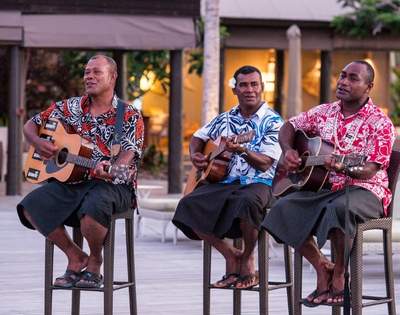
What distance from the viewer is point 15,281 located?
37.4ft

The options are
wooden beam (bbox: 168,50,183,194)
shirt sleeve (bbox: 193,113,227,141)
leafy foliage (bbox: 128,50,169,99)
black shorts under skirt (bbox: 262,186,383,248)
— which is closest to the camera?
black shorts under skirt (bbox: 262,186,383,248)

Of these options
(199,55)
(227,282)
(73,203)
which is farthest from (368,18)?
(73,203)

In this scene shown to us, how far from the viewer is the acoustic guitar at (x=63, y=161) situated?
8125 millimetres

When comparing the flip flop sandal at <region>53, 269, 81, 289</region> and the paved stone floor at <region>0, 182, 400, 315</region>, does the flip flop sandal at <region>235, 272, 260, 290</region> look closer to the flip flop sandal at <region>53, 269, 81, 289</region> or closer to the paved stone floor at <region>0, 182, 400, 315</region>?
the flip flop sandal at <region>53, 269, 81, 289</region>

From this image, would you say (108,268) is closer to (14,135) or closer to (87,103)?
(87,103)

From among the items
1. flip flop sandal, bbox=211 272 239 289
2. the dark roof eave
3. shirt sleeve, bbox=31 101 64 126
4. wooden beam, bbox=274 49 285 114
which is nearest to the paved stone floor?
flip flop sandal, bbox=211 272 239 289

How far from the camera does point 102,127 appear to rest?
832 centimetres

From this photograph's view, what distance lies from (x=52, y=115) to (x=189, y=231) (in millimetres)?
1101

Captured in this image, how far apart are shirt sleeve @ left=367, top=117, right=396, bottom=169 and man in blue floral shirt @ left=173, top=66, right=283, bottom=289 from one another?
86cm

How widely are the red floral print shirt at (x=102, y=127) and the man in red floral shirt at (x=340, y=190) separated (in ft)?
3.00

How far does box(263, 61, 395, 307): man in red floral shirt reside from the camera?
24.7ft

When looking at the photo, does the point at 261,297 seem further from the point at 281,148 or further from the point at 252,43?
the point at 252,43

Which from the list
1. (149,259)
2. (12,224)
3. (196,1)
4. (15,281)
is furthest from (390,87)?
(15,281)

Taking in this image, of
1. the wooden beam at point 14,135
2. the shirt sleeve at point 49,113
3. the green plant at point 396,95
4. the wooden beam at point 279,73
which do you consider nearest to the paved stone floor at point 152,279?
the shirt sleeve at point 49,113
